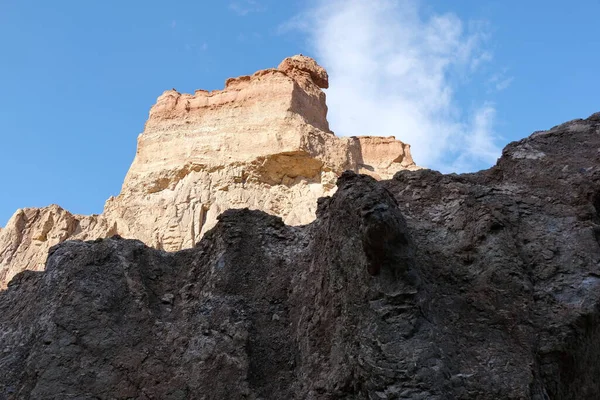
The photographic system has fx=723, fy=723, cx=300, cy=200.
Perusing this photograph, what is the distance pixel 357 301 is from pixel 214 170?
26.0 meters

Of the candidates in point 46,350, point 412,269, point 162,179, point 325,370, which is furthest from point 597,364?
point 162,179

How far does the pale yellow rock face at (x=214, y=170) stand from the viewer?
2941 centimetres

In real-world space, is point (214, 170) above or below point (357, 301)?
above

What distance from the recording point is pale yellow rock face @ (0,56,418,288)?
96.5 feet

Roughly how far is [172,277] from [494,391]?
11.3 ft

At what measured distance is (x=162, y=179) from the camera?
31406 mm

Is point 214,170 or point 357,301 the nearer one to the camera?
point 357,301

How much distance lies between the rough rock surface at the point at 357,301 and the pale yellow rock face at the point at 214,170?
20680 mm

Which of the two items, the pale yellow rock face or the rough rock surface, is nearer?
the rough rock surface

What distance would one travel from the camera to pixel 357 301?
543 cm

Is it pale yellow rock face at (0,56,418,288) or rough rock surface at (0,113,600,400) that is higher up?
pale yellow rock face at (0,56,418,288)

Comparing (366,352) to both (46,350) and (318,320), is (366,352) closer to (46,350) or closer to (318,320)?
(318,320)

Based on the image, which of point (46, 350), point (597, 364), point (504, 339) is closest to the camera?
point (504, 339)

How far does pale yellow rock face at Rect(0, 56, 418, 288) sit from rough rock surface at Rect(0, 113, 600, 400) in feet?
67.8
